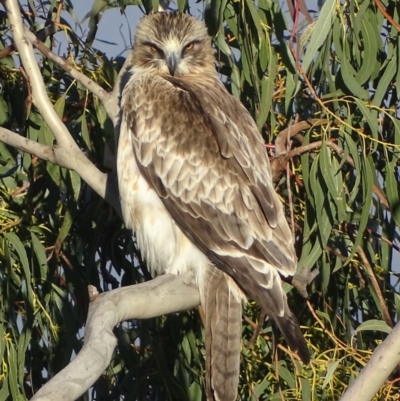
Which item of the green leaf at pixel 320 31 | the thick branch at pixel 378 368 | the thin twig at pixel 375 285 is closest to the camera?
the thick branch at pixel 378 368

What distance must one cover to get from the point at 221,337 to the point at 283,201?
0.89 m

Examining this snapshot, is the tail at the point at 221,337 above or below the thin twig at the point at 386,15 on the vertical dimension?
below

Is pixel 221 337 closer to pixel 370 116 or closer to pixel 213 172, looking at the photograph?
pixel 213 172

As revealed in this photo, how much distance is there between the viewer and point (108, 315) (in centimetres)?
295

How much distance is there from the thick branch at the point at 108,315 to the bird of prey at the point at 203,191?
16 cm

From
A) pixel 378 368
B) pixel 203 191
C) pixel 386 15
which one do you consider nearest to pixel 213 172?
pixel 203 191

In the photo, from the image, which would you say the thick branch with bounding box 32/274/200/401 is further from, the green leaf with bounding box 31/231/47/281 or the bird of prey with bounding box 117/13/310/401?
the green leaf with bounding box 31/231/47/281

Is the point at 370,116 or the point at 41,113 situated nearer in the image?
the point at 41,113

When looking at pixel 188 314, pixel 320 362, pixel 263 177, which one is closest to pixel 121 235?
pixel 188 314

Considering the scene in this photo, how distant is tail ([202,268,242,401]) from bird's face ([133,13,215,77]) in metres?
1.14

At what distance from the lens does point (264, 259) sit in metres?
4.04

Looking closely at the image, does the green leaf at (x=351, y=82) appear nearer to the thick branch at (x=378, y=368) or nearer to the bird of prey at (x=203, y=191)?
the bird of prey at (x=203, y=191)

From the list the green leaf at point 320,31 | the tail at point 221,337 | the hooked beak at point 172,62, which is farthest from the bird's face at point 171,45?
the tail at point 221,337

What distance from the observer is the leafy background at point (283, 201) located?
4227 millimetres
